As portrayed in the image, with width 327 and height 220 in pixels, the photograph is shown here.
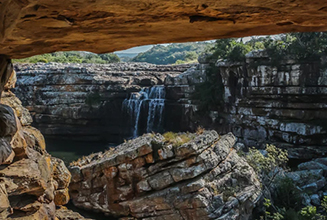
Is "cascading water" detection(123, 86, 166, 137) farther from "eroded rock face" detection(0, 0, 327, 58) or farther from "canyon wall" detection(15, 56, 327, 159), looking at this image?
"eroded rock face" detection(0, 0, 327, 58)

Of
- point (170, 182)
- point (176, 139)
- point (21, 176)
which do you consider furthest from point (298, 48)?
point (21, 176)

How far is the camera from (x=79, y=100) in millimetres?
31031

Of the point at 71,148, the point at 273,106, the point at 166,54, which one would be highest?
the point at 166,54

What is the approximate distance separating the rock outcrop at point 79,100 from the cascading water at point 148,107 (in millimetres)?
1047

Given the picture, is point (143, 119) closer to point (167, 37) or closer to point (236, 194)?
point (236, 194)

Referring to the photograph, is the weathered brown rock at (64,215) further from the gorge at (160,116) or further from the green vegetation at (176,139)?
the green vegetation at (176,139)

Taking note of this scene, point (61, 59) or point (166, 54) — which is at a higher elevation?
point (61, 59)

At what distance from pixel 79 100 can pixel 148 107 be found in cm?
715

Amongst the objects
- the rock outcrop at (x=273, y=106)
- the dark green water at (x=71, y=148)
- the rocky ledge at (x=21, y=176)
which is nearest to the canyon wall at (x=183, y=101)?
the rock outcrop at (x=273, y=106)

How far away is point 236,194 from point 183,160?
2295mm

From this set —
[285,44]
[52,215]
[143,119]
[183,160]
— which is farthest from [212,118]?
[52,215]

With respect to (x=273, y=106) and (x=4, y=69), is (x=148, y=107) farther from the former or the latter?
(x=4, y=69)

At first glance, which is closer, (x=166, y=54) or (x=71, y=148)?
(x=71, y=148)

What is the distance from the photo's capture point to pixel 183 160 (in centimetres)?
1214
